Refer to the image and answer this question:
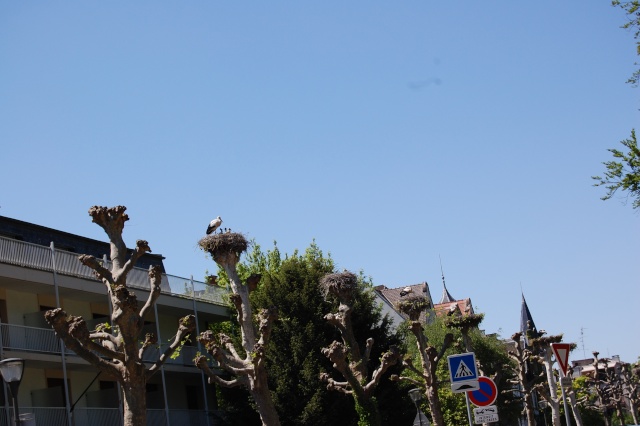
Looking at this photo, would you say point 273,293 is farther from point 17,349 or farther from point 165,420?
point 17,349

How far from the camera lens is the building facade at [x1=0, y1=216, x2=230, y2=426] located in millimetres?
28656

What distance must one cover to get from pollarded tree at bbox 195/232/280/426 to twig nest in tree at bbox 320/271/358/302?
431 centimetres

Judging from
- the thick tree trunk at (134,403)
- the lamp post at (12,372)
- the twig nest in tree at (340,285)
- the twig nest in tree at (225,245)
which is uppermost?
the twig nest in tree at (225,245)

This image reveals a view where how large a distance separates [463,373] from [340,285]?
1549 centimetres

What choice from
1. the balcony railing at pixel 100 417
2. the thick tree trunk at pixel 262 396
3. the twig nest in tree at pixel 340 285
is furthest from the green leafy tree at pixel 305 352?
the thick tree trunk at pixel 262 396

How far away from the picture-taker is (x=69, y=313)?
3325 centimetres

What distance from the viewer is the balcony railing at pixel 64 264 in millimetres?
28922

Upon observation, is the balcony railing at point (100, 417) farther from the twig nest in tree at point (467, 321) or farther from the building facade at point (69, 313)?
the twig nest in tree at point (467, 321)

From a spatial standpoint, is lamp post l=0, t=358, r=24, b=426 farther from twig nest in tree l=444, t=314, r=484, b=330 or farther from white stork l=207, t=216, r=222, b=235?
twig nest in tree l=444, t=314, r=484, b=330

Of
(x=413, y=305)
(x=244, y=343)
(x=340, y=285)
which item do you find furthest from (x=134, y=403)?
(x=413, y=305)

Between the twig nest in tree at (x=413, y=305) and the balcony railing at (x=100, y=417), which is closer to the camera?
the balcony railing at (x=100, y=417)

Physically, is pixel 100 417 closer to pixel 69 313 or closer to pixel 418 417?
pixel 69 313

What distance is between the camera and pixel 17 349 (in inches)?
1099

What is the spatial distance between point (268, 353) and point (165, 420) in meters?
4.91
